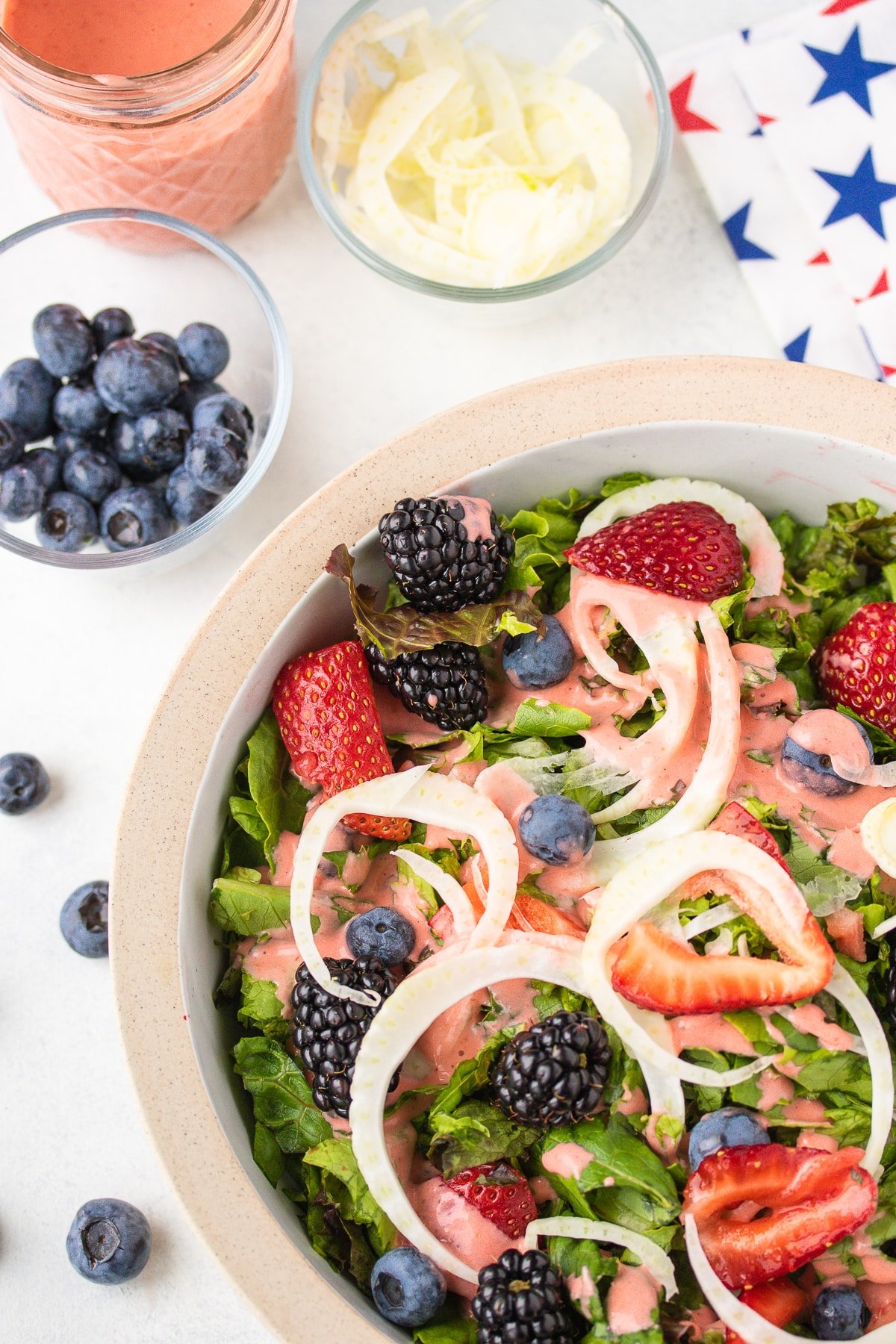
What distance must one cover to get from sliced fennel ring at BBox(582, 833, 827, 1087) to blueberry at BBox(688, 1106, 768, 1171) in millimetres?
58

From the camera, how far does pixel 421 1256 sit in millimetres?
1743

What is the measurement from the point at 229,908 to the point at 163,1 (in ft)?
5.72

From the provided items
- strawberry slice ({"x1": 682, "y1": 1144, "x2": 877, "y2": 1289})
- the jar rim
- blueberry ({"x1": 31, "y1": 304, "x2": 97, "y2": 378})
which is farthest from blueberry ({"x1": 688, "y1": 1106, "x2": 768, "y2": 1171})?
the jar rim

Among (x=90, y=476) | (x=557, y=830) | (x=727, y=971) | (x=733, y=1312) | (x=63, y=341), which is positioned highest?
(x=63, y=341)

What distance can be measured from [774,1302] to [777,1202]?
0.50ft

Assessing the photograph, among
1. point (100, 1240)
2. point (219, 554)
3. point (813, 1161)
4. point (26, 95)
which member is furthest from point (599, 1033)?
point (26, 95)

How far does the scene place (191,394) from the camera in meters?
2.45

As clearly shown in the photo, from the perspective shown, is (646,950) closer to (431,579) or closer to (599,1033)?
(599,1033)

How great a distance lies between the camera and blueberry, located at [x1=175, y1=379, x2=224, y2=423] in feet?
7.98

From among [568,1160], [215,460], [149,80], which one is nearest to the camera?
[568,1160]

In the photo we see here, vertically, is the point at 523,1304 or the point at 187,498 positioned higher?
the point at 187,498

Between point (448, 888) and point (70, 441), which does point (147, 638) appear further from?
point (448, 888)

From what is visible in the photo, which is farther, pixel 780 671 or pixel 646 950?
pixel 780 671

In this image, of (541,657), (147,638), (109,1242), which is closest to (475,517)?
(541,657)
